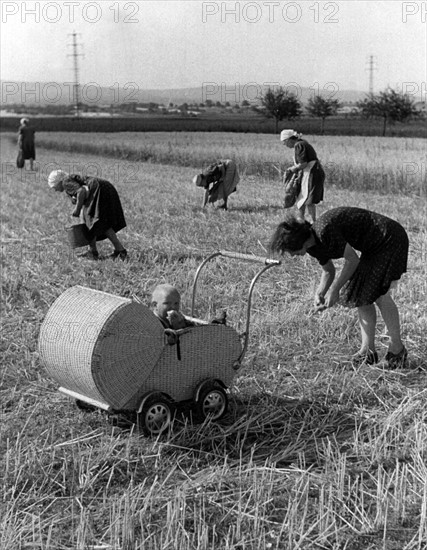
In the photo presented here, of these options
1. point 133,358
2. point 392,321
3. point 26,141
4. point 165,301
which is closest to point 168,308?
point 165,301

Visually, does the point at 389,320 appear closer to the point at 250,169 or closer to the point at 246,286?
the point at 246,286

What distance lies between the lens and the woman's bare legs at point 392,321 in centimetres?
598

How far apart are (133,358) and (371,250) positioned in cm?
199

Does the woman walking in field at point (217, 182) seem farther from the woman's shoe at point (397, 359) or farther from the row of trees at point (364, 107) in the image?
A: the row of trees at point (364, 107)

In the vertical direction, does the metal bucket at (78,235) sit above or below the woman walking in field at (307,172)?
below

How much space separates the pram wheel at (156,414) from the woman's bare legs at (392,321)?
1.80 meters

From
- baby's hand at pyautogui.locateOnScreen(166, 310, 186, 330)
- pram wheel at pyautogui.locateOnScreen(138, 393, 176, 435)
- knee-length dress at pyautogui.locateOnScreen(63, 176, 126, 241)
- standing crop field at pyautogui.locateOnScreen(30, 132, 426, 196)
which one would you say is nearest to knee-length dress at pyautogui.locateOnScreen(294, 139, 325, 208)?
knee-length dress at pyautogui.locateOnScreen(63, 176, 126, 241)

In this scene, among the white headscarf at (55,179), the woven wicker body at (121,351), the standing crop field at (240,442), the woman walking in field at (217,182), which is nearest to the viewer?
the standing crop field at (240,442)

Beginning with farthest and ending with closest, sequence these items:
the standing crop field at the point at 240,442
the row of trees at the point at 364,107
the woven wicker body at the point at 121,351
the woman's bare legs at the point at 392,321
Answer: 1. the row of trees at the point at 364,107
2. the woman's bare legs at the point at 392,321
3. the woven wicker body at the point at 121,351
4. the standing crop field at the point at 240,442

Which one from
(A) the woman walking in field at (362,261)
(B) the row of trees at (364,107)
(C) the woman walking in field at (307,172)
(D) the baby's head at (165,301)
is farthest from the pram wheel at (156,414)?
(B) the row of trees at (364,107)

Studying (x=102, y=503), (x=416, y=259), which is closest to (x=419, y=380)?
(x=102, y=503)

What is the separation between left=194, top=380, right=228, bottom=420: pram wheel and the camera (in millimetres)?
5074

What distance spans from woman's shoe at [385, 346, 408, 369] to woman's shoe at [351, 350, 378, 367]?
0.28 ft

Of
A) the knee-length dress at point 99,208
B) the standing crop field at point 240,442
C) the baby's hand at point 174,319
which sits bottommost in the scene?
the standing crop field at point 240,442
